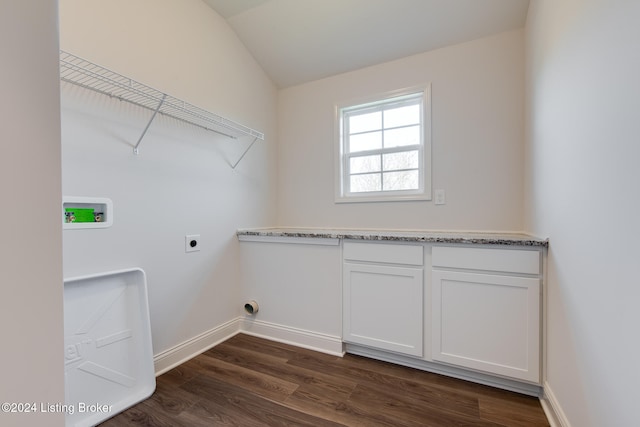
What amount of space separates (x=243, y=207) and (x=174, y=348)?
3.82ft

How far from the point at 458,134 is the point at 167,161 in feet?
7.04

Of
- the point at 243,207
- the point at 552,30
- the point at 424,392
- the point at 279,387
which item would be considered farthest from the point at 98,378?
the point at 552,30

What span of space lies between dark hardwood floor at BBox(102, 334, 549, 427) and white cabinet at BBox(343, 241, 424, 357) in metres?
0.19

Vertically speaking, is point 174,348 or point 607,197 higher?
point 607,197

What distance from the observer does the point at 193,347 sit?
1.98 m

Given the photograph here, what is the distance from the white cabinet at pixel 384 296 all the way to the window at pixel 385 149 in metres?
0.71

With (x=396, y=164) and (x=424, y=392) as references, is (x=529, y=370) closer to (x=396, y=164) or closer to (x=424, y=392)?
(x=424, y=392)

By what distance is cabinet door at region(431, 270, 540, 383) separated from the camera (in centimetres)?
149

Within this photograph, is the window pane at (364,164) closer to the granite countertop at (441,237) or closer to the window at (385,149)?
the window at (385,149)

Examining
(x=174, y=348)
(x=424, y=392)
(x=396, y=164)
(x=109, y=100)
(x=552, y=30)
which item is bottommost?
(x=424, y=392)

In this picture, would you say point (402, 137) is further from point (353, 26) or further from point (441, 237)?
point (441, 237)

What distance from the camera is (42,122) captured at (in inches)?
19.8

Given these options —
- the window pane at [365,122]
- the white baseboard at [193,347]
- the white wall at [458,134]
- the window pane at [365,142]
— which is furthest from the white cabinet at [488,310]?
the white baseboard at [193,347]

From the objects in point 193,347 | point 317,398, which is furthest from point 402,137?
point 193,347
